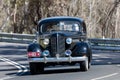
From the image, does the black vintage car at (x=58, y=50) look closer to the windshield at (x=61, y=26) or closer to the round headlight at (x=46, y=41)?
the round headlight at (x=46, y=41)

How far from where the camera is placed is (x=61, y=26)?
17891 mm

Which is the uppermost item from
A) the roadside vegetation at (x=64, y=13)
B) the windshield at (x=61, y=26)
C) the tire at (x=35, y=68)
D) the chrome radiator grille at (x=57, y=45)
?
the roadside vegetation at (x=64, y=13)

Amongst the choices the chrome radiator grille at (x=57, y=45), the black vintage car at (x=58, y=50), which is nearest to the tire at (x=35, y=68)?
the black vintage car at (x=58, y=50)

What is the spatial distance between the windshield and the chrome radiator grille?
4.42 feet

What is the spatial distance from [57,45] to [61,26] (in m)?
1.67

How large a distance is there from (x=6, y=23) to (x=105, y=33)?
581 inches

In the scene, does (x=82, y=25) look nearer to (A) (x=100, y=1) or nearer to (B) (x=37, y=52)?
(B) (x=37, y=52)

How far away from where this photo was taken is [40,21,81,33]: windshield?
17.8 metres

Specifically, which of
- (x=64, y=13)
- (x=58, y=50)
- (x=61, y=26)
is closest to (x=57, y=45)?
(x=58, y=50)

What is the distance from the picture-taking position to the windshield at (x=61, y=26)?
58.5ft

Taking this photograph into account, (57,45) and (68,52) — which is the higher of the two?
(57,45)

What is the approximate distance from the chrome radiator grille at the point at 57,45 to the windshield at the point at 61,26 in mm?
1348

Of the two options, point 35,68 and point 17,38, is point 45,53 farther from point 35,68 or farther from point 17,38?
point 17,38

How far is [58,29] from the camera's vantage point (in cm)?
1786
